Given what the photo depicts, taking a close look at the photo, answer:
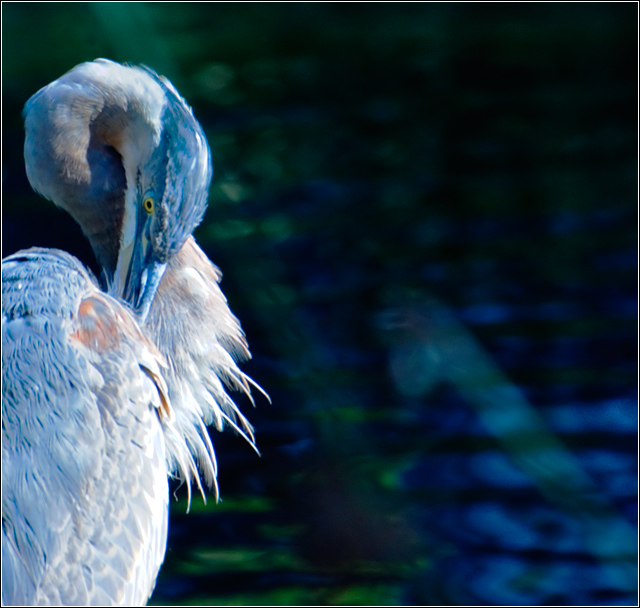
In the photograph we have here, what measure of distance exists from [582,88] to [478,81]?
0.74m

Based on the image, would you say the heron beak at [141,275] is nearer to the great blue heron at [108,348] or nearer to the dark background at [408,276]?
the great blue heron at [108,348]

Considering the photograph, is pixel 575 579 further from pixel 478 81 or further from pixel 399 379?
pixel 478 81

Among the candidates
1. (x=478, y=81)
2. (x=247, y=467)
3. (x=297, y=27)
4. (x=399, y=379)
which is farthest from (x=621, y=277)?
(x=297, y=27)

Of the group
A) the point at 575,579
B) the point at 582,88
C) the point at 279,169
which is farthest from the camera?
the point at 582,88

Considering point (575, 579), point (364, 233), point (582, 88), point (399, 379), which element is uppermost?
point (582, 88)

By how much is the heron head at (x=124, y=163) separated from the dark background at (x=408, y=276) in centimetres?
142

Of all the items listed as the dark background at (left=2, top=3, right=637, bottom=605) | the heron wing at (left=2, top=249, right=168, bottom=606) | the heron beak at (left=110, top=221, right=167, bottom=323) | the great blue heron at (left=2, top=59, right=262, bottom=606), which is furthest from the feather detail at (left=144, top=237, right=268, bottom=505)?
the dark background at (left=2, top=3, right=637, bottom=605)

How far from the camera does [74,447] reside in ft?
6.78

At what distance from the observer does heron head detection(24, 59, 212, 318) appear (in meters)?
2.28

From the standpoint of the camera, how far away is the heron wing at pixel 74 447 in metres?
2.01

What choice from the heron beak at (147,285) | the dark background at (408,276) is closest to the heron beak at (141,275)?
the heron beak at (147,285)

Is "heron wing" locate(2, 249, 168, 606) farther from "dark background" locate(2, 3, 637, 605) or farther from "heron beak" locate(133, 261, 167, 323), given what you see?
"dark background" locate(2, 3, 637, 605)

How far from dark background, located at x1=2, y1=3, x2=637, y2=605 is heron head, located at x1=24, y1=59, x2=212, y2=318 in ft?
4.67

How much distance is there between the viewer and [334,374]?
413 centimetres
